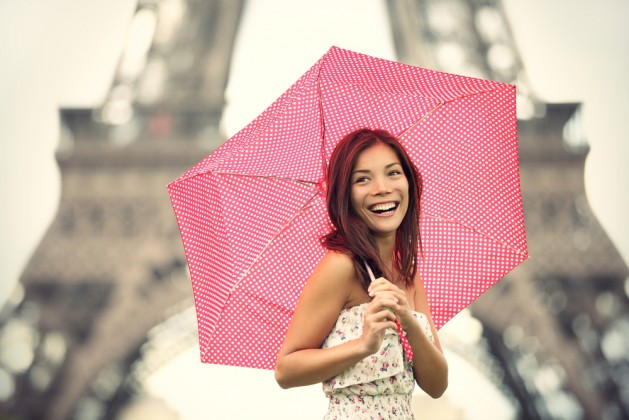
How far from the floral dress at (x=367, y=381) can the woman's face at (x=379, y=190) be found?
135 mm

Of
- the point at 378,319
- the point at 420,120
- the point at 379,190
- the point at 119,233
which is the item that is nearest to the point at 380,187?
the point at 379,190

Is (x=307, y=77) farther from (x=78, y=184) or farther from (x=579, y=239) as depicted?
(x=78, y=184)

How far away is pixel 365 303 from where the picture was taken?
112cm

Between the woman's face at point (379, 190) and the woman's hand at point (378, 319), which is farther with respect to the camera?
the woman's face at point (379, 190)

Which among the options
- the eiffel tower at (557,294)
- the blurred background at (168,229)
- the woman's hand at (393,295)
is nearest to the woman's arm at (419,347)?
the woman's hand at (393,295)

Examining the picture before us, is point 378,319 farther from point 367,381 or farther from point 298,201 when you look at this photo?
point 298,201

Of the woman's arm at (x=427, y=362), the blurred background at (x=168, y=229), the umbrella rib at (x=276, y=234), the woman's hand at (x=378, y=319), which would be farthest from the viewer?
the blurred background at (x=168, y=229)

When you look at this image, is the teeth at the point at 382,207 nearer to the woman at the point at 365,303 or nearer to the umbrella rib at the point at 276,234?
the woman at the point at 365,303

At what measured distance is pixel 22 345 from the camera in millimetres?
5336

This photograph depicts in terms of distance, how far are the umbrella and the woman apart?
206 mm

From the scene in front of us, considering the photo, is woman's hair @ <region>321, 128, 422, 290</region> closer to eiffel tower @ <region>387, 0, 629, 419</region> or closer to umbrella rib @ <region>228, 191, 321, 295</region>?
umbrella rib @ <region>228, 191, 321, 295</region>

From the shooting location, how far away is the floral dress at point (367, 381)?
3.64ft

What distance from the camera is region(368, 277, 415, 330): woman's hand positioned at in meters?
0.99

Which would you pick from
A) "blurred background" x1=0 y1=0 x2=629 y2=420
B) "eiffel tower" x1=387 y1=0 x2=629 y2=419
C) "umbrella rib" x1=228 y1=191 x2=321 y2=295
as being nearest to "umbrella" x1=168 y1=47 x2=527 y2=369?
"umbrella rib" x1=228 y1=191 x2=321 y2=295
